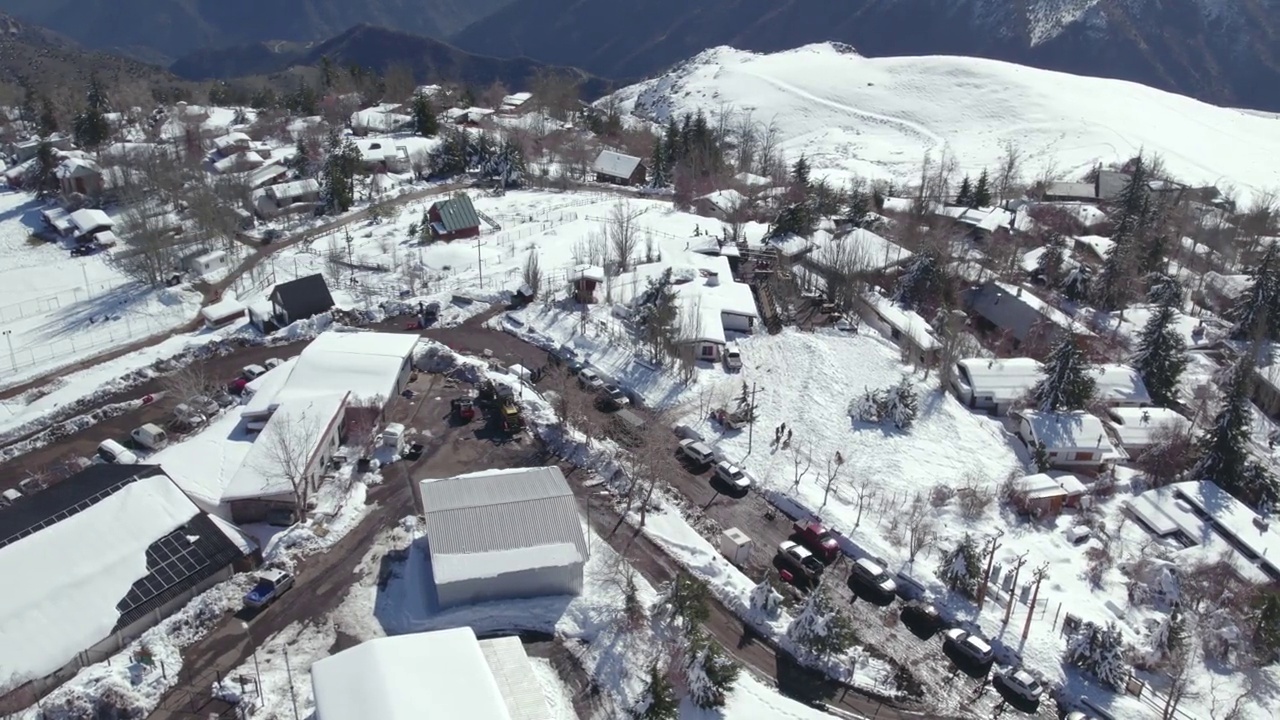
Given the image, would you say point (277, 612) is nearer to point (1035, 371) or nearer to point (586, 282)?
point (586, 282)

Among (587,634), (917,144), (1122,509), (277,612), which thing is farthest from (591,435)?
(917,144)

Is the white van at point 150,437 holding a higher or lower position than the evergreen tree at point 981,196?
lower

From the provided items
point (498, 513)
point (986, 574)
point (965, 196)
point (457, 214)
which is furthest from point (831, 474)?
point (965, 196)

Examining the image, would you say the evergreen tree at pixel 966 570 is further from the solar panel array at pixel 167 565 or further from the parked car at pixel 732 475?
the solar panel array at pixel 167 565

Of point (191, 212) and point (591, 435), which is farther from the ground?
point (191, 212)

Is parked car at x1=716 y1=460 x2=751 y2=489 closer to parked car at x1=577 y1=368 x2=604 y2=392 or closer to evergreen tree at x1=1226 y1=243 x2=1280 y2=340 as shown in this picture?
parked car at x1=577 y1=368 x2=604 y2=392

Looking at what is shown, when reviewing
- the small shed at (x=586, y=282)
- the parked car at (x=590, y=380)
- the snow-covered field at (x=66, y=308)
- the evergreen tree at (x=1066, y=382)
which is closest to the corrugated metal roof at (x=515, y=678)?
the parked car at (x=590, y=380)
